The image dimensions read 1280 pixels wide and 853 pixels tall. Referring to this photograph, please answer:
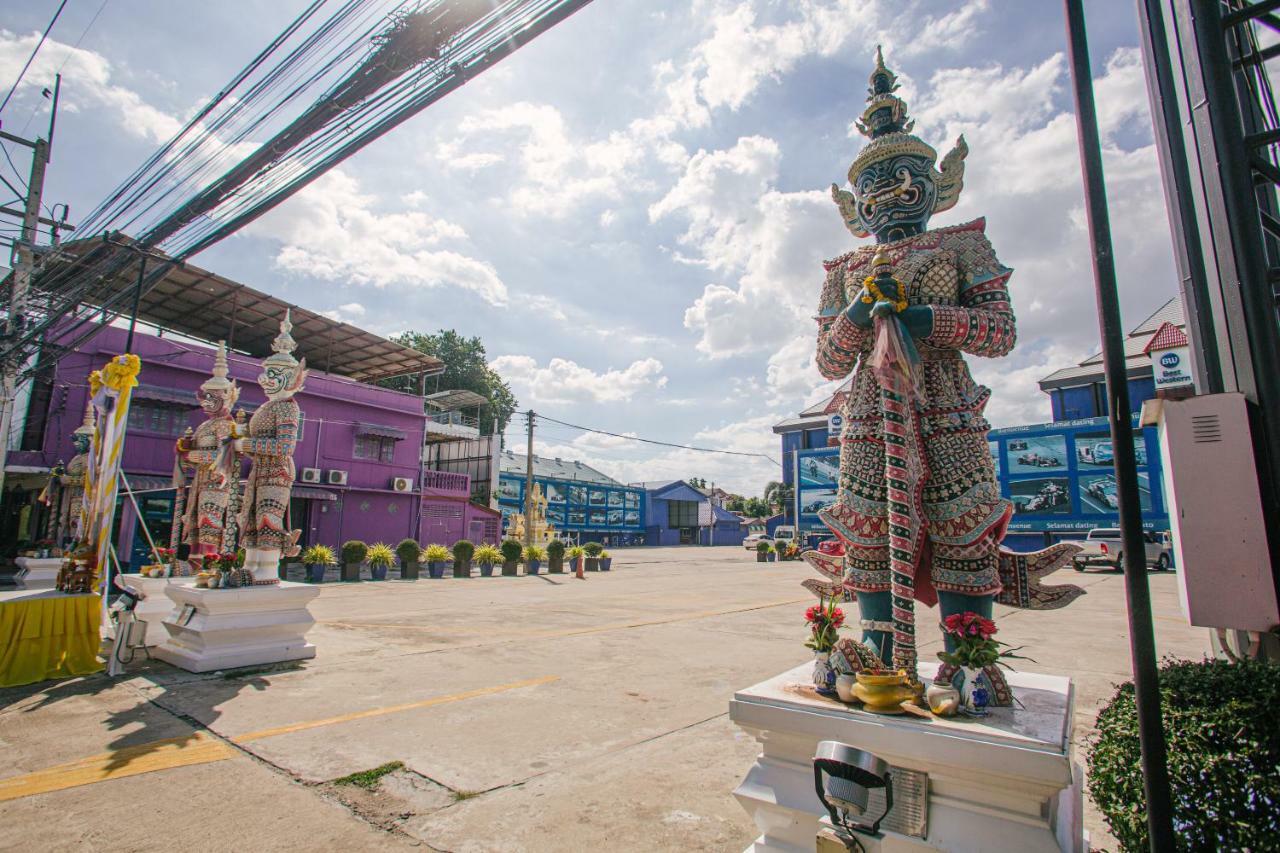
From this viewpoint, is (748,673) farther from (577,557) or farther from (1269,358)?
(577,557)

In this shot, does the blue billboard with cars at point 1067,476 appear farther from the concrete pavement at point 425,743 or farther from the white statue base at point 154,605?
the white statue base at point 154,605

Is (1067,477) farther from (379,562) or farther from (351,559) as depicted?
(351,559)

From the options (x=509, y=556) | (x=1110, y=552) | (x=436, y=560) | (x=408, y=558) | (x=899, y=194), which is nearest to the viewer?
(x=899, y=194)

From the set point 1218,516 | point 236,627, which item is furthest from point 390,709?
point 1218,516

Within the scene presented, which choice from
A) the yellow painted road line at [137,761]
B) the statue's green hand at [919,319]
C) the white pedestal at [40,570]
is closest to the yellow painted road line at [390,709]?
the yellow painted road line at [137,761]

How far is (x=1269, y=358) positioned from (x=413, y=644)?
20.8ft

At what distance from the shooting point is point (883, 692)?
2.03m

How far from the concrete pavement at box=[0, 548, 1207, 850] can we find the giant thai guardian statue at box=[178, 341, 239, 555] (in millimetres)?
1603

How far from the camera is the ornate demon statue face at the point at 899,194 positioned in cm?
278

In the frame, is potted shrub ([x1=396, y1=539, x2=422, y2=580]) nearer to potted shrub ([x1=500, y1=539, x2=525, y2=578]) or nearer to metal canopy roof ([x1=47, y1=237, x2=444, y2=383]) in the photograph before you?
potted shrub ([x1=500, y1=539, x2=525, y2=578])

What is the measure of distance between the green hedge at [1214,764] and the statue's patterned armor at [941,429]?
0.64 meters

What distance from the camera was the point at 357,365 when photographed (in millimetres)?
23062

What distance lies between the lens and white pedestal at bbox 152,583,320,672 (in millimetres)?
5004

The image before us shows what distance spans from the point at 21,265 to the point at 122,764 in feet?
42.8
